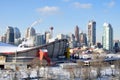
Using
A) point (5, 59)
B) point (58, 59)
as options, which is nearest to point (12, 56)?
point (5, 59)

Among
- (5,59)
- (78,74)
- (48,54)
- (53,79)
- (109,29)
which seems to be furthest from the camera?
(109,29)

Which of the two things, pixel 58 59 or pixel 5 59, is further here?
pixel 58 59

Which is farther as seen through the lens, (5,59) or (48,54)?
(48,54)

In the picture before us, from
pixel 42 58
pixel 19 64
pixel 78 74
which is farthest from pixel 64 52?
pixel 78 74

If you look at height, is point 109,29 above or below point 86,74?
above

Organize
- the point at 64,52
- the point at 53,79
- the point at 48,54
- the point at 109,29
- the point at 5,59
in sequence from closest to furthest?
1. the point at 53,79
2. the point at 5,59
3. the point at 48,54
4. the point at 64,52
5. the point at 109,29

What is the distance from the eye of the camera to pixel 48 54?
219 ft

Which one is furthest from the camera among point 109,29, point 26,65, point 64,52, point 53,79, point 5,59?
point 109,29

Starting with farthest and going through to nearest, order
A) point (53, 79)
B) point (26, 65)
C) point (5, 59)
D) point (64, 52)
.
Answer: point (64, 52)
point (5, 59)
point (26, 65)
point (53, 79)

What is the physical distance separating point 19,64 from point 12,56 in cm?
389

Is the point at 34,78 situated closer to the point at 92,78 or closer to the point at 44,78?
the point at 44,78

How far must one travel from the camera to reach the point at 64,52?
72.4m

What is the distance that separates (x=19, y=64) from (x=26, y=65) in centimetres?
Answer: 267

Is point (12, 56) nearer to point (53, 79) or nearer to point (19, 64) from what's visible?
point (19, 64)
